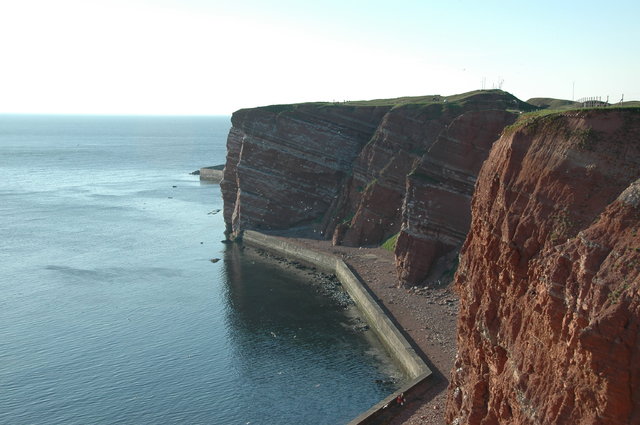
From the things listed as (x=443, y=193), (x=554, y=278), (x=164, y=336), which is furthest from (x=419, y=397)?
(x=443, y=193)

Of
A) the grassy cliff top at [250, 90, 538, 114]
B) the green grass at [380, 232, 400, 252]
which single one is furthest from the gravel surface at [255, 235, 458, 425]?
the grassy cliff top at [250, 90, 538, 114]

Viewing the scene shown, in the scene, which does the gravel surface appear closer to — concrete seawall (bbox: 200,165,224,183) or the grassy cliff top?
the grassy cliff top

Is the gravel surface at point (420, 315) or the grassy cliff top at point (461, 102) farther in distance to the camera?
the grassy cliff top at point (461, 102)

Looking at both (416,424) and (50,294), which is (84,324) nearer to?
(50,294)

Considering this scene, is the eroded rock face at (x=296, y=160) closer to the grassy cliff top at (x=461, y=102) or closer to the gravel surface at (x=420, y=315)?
the grassy cliff top at (x=461, y=102)

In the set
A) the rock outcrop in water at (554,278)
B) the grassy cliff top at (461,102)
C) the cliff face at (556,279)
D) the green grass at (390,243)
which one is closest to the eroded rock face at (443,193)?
the green grass at (390,243)
